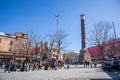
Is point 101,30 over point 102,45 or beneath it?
over

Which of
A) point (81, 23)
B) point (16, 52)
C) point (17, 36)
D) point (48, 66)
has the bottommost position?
point (48, 66)

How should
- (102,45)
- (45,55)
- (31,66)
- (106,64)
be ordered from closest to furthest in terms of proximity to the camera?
(106,64)
(31,66)
(102,45)
(45,55)

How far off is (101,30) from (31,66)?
2115 centimetres

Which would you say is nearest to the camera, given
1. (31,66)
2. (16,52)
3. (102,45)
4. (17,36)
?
(31,66)

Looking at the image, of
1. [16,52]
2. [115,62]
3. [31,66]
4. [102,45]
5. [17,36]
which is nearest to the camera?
[115,62]

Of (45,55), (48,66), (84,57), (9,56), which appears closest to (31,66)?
(48,66)

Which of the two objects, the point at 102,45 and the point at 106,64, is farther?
the point at 102,45

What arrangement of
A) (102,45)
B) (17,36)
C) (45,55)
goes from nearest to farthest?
(102,45) → (17,36) → (45,55)

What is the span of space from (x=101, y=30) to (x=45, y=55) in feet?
75.8

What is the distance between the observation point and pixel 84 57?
67.9 m

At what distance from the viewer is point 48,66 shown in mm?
36500

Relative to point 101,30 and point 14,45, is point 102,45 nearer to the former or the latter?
point 101,30

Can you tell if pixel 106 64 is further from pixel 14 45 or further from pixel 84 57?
pixel 84 57

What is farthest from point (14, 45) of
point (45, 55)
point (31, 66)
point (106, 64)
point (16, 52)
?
point (106, 64)
